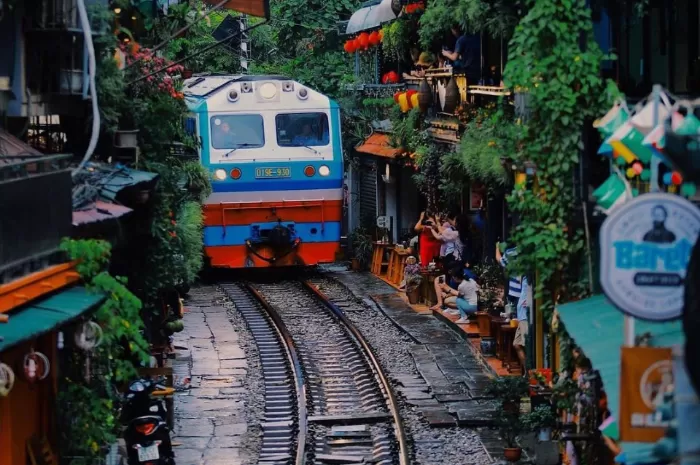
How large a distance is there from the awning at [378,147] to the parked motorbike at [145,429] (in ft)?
44.9

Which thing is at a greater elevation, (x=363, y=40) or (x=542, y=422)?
(x=363, y=40)

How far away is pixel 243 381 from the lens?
18344mm

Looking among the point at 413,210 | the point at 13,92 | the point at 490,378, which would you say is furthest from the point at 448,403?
the point at 413,210

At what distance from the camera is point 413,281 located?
24.0 meters

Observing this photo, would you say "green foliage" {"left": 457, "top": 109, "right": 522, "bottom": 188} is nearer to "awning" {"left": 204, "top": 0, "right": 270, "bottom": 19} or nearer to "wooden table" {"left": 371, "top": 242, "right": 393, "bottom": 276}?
"awning" {"left": 204, "top": 0, "right": 270, "bottom": 19}

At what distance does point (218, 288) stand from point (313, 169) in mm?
3066

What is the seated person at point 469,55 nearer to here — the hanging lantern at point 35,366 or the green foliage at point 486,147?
the green foliage at point 486,147

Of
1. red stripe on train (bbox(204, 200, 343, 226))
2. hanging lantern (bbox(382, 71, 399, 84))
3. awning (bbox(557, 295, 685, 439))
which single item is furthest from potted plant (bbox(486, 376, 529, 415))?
hanging lantern (bbox(382, 71, 399, 84))

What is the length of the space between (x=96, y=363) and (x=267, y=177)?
13.8 meters

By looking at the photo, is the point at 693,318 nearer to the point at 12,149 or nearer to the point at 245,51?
the point at 12,149

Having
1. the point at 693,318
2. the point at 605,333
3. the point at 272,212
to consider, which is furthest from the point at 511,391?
the point at 272,212

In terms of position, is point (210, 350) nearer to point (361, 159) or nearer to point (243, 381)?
point (243, 381)

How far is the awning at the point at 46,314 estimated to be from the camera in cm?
975

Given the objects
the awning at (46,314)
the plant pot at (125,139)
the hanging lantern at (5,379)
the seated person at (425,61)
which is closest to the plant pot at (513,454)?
the awning at (46,314)
